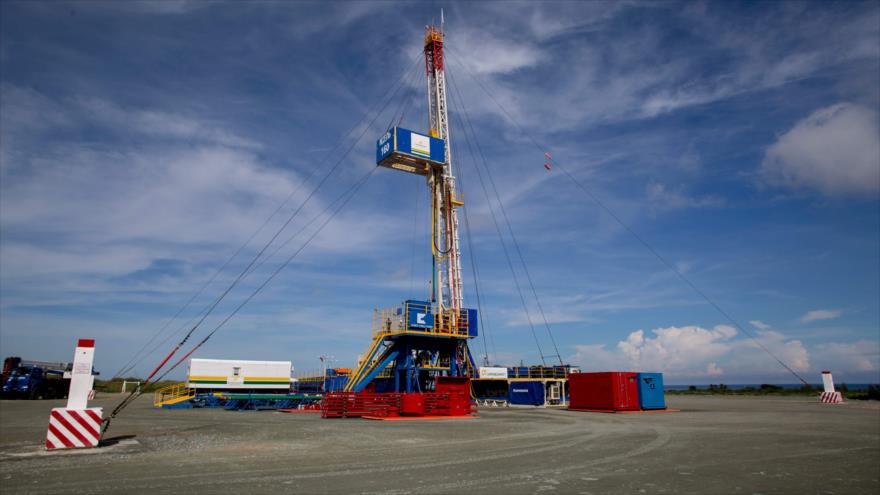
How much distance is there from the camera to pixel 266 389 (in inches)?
1777

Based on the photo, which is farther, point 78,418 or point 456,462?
point 78,418

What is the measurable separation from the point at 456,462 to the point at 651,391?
24719 mm

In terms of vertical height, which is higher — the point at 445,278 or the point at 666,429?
the point at 445,278

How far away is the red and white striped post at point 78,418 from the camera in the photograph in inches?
481

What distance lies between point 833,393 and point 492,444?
37513mm

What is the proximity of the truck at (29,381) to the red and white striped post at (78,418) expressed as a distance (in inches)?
1633

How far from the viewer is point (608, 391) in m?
30.0

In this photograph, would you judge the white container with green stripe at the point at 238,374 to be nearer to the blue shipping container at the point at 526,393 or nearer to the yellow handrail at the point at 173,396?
the yellow handrail at the point at 173,396

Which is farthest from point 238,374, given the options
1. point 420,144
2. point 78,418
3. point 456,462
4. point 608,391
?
point 456,462

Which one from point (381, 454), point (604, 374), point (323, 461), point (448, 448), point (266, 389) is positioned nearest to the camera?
point (323, 461)

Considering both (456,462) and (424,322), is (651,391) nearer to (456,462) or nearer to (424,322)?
(424,322)

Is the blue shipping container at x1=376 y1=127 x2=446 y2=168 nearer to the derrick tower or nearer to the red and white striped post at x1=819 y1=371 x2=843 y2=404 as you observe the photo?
the derrick tower

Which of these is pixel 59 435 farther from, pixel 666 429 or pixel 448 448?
pixel 666 429

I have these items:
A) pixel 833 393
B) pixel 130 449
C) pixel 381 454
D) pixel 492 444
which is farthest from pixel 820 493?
pixel 833 393
